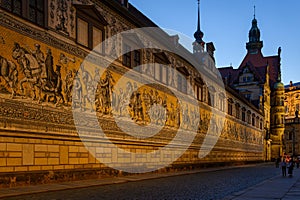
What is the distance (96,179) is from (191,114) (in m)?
15.6

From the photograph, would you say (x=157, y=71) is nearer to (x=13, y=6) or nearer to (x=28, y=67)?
(x=28, y=67)

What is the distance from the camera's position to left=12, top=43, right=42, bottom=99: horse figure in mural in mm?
13645

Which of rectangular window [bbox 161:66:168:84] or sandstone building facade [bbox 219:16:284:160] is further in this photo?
sandstone building facade [bbox 219:16:284:160]

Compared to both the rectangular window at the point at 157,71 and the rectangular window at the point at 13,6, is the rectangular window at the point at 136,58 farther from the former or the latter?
the rectangular window at the point at 13,6

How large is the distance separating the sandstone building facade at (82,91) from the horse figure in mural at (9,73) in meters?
0.03

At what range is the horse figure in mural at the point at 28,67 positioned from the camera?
13645mm

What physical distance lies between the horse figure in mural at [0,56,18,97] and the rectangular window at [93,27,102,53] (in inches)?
224

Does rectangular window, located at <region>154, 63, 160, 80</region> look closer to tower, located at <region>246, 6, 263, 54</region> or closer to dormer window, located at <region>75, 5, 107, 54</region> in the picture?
dormer window, located at <region>75, 5, 107, 54</region>

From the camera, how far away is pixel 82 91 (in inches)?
671

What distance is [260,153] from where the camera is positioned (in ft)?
205

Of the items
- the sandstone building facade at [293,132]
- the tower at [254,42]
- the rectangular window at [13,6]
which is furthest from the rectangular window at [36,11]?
the sandstone building facade at [293,132]

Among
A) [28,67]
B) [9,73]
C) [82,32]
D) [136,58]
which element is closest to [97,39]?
[82,32]

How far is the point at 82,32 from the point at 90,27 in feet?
2.19

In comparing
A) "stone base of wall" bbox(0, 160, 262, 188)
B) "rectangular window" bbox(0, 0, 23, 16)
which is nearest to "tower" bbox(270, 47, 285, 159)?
"stone base of wall" bbox(0, 160, 262, 188)
